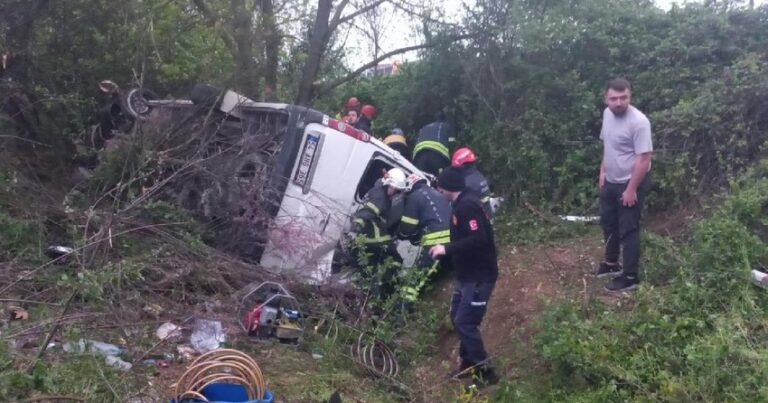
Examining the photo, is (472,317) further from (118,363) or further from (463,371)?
(118,363)

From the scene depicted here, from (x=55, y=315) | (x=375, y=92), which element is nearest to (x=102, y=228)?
(x=55, y=315)

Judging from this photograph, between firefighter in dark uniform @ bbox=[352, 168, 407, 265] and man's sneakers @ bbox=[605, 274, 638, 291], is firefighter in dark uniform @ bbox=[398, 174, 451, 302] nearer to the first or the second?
firefighter in dark uniform @ bbox=[352, 168, 407, 265]

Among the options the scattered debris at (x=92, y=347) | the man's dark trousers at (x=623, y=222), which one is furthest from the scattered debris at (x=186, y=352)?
the man's dark trousers at (x=623, y=222)

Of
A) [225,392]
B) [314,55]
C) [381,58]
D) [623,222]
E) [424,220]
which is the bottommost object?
[225,392]

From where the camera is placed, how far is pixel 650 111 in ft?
32.3

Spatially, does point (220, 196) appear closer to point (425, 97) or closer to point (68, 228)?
point (68, 228)

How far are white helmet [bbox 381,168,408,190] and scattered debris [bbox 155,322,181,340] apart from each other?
261cm

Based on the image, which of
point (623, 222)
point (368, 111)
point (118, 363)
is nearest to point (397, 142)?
point (368, 111)

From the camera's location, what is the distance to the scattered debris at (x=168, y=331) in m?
6.30

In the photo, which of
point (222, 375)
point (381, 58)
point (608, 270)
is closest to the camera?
point (222, 375)

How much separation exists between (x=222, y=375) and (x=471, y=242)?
7.38ft

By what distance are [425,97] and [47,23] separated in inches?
205

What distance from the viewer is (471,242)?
248 inches

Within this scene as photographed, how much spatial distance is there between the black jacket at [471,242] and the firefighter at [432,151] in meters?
4.13
